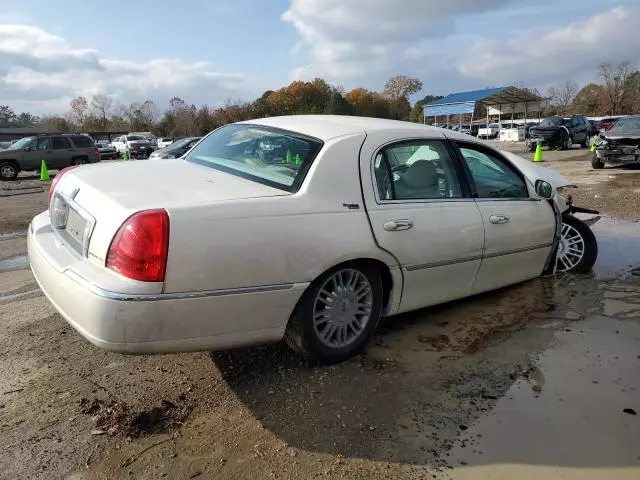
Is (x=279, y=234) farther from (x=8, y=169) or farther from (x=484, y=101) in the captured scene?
(x=484, y=101)

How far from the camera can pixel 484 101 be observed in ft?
143

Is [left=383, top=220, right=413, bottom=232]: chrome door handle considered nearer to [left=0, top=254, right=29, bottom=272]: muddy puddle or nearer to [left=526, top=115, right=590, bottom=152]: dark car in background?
[left=0, top=254, right=29, bottom=272]: muddy puddle

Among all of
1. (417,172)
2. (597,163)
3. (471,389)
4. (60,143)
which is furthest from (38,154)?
(471,389)

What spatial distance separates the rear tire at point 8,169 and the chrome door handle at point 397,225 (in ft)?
70.1

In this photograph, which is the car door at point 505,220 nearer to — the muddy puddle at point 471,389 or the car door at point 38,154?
the muddy puddle at point 471,389

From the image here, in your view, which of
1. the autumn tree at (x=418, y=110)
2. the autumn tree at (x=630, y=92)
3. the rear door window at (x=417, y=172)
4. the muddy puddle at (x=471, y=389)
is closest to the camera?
the muddy puddle at (x=471, y=389)

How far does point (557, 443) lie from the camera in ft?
8.63

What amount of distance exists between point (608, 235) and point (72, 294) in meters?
6.85

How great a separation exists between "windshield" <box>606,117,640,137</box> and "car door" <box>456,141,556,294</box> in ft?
43.2

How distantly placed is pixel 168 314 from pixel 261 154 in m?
1.43

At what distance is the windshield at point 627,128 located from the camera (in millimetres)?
15438

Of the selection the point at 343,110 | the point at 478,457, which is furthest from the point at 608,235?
the point at 343,110

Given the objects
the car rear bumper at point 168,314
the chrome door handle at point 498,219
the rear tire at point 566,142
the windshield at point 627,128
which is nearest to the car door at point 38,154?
the windshield at point 627,128

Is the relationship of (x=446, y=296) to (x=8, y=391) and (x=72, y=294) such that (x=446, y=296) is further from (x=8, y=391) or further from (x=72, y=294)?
(x=8, y=391)
